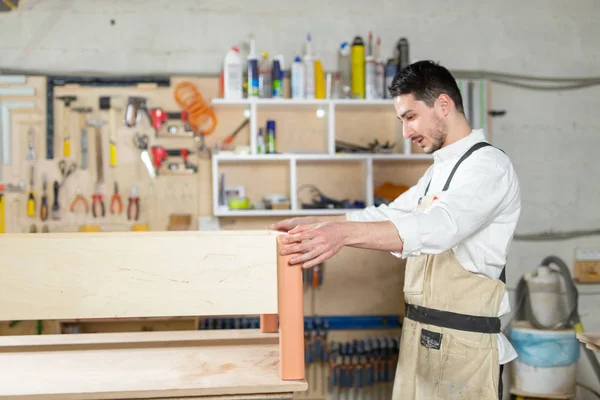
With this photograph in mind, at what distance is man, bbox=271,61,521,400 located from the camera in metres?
1.86

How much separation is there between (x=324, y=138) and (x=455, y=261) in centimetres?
209

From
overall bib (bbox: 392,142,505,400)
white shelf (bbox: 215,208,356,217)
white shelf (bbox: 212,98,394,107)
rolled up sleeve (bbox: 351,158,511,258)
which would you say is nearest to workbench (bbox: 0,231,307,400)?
rolled up sleeve (bbox: 351,158,511,258)

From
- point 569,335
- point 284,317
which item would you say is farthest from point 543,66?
point 284,317

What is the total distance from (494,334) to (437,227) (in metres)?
0.68

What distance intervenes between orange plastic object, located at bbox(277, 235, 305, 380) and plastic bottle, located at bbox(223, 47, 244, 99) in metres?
2.39

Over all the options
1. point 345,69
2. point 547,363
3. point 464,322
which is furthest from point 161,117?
point 547,363

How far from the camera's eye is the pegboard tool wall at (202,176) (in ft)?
12.8

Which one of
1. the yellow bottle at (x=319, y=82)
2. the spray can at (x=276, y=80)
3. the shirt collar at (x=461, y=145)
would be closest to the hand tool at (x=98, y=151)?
the spray can at (x=276, y=80)

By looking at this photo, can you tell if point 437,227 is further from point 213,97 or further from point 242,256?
point 213,97

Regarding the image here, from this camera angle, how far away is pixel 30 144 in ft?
12.7

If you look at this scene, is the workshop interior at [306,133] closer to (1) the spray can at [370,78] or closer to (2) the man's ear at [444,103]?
(1) the spray can at [370,78]

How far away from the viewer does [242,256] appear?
145cm

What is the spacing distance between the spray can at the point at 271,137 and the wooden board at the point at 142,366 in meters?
1.82

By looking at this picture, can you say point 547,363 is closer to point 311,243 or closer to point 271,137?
point 271,137
